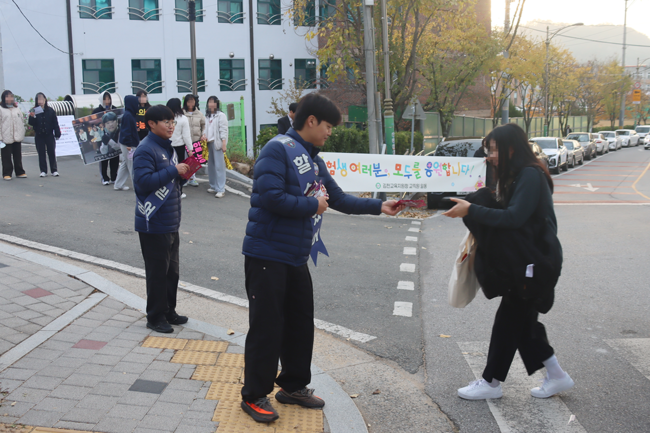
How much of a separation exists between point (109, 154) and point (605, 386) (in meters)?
11.2

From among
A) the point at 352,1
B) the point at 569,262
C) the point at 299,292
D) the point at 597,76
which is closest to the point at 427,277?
the point at 569,262

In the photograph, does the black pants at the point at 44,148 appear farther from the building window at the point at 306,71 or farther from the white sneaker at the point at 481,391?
the building window at the point at 306,71

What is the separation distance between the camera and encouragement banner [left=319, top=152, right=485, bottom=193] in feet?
41.7

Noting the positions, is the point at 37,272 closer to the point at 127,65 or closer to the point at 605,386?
the point at 605,386

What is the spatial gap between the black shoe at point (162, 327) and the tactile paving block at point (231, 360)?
2.13ft

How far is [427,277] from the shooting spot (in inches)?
288

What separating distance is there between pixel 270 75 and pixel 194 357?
107 feet

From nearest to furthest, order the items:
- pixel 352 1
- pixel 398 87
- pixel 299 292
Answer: pixel 299 292, pixel 352 1, pixel 398 87

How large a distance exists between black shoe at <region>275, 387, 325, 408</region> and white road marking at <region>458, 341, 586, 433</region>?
3.79ft

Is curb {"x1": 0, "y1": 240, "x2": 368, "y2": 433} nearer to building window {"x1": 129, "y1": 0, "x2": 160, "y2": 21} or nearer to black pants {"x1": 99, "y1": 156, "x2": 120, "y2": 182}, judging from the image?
black pants {"x1": 99, "y1": 156, "x2": 120, "y2": 182}

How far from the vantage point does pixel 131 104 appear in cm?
1126

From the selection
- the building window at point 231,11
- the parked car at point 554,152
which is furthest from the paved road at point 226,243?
the building window at point 231,11

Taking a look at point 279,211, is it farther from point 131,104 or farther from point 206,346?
point 131,104

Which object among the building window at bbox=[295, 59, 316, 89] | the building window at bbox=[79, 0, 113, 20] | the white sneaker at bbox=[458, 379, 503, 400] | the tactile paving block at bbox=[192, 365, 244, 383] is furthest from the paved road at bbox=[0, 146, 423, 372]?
the building window at bbox=[295, 59, 316, 89]
